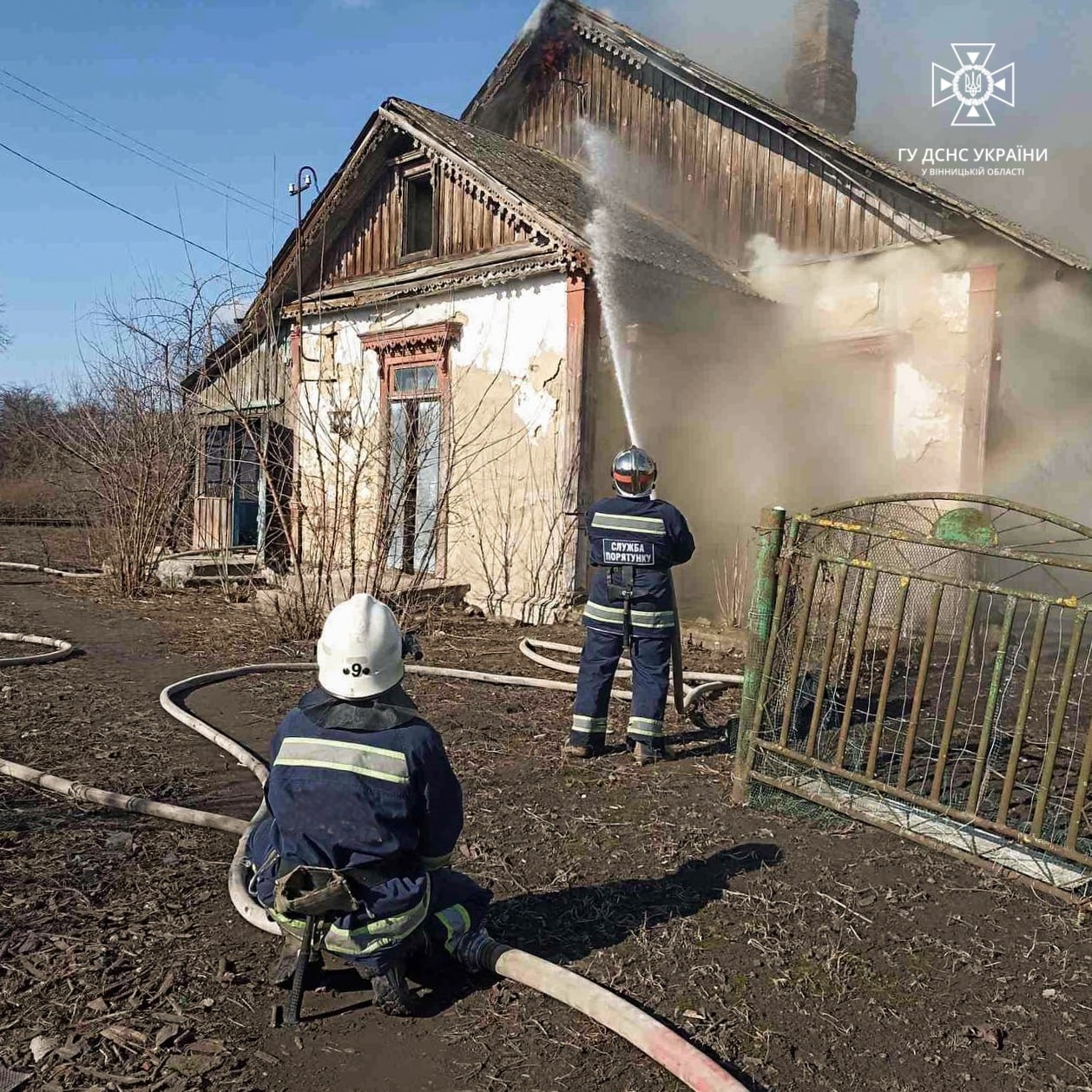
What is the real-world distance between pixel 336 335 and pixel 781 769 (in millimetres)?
10273

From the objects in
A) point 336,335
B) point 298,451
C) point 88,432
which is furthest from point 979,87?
point 88,432

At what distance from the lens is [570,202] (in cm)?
1197

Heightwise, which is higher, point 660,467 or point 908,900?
point 660,467

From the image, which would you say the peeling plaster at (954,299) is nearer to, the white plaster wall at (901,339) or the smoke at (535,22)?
the white plaster wall at (901,339)

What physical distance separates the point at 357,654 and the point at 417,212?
11.5 metres

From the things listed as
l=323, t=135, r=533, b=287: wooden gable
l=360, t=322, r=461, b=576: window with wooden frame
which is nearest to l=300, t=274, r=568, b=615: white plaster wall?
l=360, t=322, r=461, b=576: window with wooden frame

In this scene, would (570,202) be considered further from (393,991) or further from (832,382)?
(393,991)

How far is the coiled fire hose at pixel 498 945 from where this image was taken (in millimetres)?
2664

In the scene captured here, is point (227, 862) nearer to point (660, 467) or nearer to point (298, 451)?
point (660, 467)

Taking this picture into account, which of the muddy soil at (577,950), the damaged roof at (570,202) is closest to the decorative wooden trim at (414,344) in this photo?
the damaged roof at (570,202)

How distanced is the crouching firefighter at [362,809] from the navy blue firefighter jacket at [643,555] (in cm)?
274

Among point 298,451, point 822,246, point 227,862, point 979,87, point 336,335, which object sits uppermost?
point 979,87

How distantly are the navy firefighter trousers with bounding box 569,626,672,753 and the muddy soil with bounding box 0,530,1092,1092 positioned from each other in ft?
0.63

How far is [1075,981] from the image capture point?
331 centimetres
